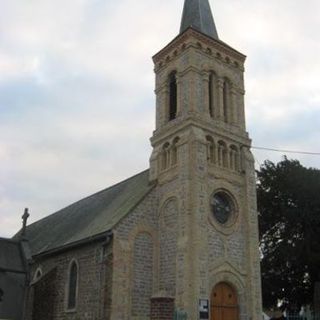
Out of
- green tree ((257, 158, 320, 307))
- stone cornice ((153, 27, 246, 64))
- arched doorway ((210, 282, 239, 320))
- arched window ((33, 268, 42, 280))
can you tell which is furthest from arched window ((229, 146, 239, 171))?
arched window ((33, 268, 42, 280))

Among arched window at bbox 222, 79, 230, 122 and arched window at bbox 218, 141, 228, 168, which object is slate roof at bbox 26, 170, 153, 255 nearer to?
arched window at bbox 218, 141, 228, 168

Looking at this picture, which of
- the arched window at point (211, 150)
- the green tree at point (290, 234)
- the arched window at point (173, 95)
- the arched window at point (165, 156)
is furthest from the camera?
the green tree at point (290, 234)

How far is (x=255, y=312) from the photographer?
22.7 m

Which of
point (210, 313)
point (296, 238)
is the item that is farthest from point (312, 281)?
point (210, 313)

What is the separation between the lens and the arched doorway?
21828mm

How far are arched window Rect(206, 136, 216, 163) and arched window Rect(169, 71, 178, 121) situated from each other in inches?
102

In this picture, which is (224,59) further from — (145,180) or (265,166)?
(265,166)

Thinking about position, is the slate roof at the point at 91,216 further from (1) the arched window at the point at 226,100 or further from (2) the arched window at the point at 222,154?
(1) the arched window at the point at 226,100

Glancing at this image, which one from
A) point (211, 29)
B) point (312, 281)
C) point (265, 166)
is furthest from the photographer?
point (265, 166)

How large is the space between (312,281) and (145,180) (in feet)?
45.3

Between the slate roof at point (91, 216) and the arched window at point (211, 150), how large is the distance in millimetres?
3416

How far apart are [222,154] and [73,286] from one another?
10.0 meters

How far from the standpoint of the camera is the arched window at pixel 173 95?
26.3 m

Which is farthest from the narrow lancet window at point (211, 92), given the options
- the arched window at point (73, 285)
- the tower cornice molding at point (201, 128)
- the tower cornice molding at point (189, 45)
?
the arched window at point (73, 285)
